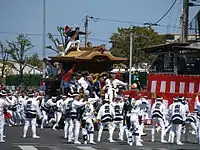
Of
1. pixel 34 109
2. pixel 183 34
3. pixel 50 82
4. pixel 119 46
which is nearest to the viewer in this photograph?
pixel 34 109

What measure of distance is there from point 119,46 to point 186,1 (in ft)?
122

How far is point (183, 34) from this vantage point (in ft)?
107

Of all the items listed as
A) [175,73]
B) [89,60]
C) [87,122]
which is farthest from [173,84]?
[87,122]

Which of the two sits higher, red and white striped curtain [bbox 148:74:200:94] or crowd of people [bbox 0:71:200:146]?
red and white striped curtain [bbox 148:74:200:94]

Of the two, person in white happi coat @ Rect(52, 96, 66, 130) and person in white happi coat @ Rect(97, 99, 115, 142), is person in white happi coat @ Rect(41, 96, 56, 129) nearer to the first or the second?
person in white happi coat @ Rect(52, 96, 66, 130)

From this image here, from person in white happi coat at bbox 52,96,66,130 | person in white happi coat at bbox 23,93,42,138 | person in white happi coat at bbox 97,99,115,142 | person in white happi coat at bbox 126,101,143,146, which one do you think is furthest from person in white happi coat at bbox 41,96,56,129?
person in white happi coat at bbox 126,101,143,146

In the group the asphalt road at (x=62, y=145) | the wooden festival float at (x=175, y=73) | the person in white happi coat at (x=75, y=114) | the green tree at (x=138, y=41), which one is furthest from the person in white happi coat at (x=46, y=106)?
the green tree at (x=138, y=41)

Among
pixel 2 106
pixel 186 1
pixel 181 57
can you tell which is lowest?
pixel 2 106

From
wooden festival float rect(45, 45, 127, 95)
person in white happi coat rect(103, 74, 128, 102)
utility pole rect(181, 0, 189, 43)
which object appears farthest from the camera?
utility pole rect(181, 0, 189, 43)

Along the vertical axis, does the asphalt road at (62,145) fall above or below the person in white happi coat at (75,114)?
below

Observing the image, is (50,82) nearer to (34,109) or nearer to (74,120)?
(34,109)

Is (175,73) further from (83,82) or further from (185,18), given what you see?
(83,82)

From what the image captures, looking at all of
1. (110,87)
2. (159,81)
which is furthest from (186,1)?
(110,87)

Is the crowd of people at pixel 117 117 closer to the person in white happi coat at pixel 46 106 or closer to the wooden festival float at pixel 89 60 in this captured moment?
the wooden festival float at pixel 89 60
